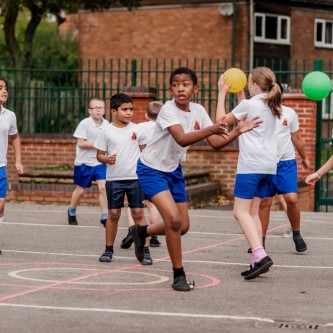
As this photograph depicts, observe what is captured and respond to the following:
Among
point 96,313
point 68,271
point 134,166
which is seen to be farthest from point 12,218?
point 96,313

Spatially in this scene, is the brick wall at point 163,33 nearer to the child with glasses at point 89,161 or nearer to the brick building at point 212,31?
the brick building at point 212,31

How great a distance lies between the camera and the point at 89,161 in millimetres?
15555

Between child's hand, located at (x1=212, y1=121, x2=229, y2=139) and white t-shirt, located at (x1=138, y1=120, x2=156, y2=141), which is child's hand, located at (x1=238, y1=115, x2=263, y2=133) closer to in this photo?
child's hand, located at (x1=212, y1=121, x2=229, y2=139)

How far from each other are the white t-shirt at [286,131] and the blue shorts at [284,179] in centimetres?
7

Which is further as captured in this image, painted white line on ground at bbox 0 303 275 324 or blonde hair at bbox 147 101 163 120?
blonde hair at bbox 147 101 163 120

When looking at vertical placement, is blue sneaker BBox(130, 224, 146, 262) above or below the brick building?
below

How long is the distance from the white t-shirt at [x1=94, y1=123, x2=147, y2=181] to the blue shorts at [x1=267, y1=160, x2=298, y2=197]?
173cm

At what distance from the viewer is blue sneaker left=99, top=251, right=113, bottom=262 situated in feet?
36.8

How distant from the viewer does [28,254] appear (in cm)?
1180

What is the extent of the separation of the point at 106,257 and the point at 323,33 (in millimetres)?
35661

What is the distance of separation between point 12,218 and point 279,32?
28416 millimetres

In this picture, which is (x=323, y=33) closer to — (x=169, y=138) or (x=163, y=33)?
(x=163, y=33)

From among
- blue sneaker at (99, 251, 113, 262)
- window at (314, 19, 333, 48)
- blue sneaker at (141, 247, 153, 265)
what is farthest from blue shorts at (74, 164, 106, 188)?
window at (314, 19, 333, 48)

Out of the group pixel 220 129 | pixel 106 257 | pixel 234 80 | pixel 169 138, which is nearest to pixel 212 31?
pixel 106 257
